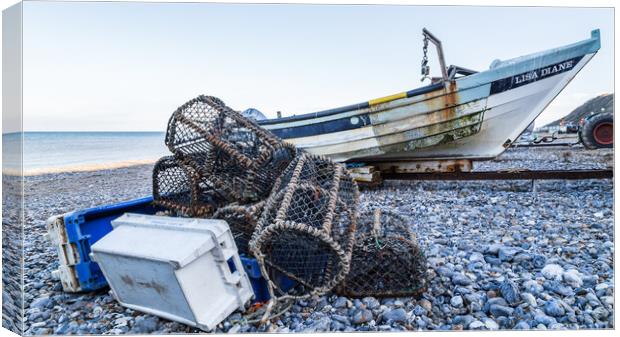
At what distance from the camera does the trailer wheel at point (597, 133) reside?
227 inches

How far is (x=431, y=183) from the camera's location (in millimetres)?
6152

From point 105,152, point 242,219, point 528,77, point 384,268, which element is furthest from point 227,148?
point 105,152

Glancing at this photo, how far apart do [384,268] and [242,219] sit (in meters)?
0.82

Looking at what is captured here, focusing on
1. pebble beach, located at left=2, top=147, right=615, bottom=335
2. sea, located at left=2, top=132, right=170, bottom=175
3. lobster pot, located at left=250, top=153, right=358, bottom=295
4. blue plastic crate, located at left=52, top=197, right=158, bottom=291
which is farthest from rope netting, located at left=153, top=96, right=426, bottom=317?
sea, located at left=2, top=132, right=170, bottom=175

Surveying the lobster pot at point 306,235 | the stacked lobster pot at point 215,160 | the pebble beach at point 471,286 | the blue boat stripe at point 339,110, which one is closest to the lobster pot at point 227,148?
the stacked lobster pot at point 215,160

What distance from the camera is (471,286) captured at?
241cm

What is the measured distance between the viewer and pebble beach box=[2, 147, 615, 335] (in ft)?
7.05

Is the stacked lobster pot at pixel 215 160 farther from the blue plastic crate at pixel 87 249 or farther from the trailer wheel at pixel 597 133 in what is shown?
the trailer wheel at pixel 597 133

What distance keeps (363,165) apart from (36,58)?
169 inches

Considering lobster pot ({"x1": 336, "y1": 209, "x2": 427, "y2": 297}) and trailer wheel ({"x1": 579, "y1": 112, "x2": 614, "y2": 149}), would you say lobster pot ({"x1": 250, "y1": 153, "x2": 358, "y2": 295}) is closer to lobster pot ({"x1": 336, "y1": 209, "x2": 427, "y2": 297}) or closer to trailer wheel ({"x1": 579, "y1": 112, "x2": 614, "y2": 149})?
lobster pot ({"x1": 336, "y1": 209, "x2": 427, "y2": 297})

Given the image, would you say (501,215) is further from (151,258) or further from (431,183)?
(151,258)

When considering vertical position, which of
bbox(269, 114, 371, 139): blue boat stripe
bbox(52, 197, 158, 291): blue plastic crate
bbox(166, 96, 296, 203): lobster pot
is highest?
bbox(269, 114, 371, 139): blue boat stripe

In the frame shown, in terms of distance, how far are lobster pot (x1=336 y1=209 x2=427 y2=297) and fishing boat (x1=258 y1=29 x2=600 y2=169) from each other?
315 centimetres

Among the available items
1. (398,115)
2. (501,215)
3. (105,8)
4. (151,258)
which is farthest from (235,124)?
(398,115)
